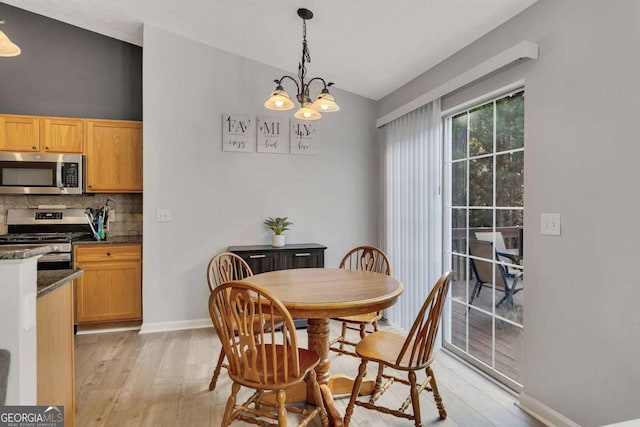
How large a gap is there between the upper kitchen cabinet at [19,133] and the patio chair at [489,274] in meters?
4.15

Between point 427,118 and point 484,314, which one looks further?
point 427,118

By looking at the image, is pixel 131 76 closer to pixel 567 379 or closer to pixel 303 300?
pixel 303 300

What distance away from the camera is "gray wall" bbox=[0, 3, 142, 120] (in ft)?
12.3

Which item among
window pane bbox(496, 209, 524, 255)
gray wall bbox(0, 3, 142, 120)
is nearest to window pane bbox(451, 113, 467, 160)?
window pane bbox(496, 209, 524, 255)

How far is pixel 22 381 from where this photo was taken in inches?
47.6

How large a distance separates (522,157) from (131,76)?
12.9 ft

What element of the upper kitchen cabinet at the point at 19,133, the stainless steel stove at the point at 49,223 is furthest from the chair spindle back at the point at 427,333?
the upper kitchen cabinet at the point at 19,133

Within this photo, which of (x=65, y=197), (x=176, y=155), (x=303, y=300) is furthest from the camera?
(x=65, y=197)

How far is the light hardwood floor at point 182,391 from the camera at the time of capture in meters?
2.03

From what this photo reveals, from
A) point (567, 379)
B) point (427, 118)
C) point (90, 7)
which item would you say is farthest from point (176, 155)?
point (567, 379)

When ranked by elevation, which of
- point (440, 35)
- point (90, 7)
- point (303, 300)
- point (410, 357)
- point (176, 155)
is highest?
point (90, 7)

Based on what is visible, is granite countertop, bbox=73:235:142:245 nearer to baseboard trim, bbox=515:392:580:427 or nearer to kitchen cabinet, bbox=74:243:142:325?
kitchen cabinet, bbox=74:243:142:325

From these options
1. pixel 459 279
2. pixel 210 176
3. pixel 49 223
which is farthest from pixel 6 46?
pixel 459 279

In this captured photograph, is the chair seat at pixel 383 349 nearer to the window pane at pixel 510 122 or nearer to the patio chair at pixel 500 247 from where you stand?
the patio chair at pixel 500 247
